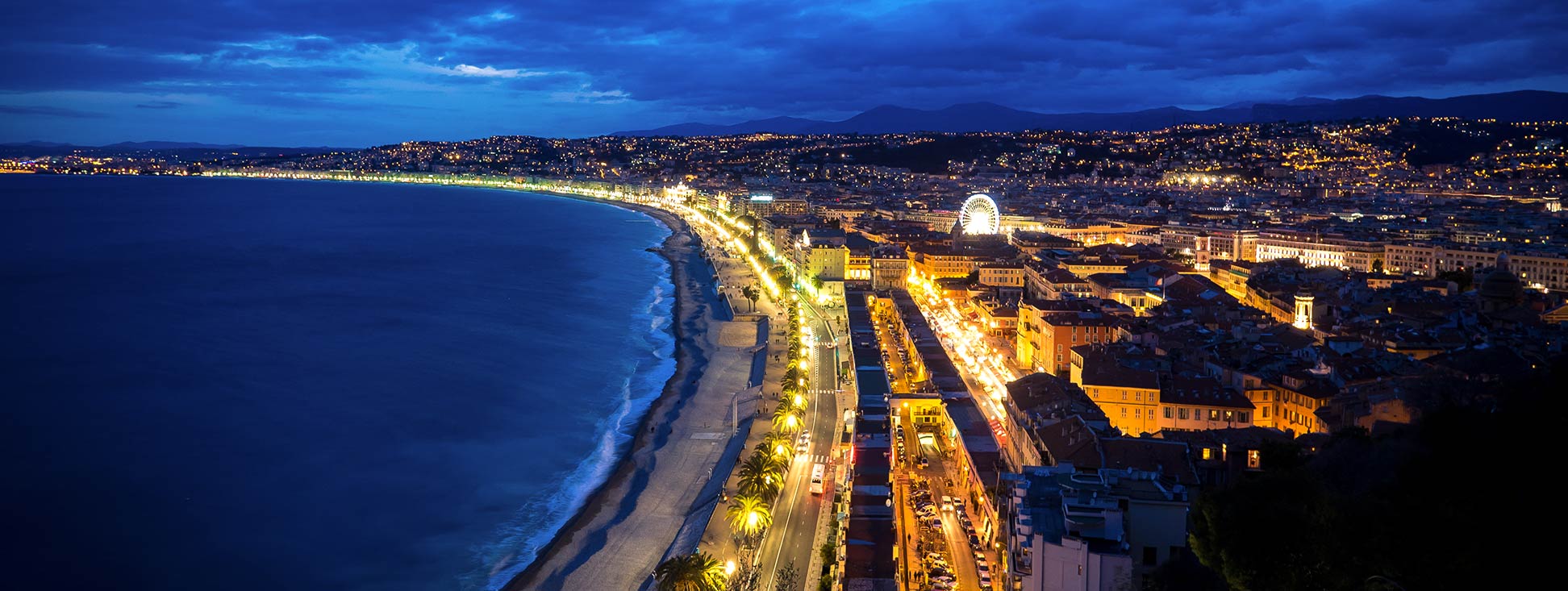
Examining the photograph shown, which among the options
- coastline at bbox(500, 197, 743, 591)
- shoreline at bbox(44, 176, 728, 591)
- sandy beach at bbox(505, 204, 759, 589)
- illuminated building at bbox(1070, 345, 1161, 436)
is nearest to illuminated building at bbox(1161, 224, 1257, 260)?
shoreline at bbox(44, 176, 728, 591)

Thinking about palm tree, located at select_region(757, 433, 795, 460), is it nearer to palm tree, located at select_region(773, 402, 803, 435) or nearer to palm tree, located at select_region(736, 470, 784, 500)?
palm tree, located at select_region(773, 402, 803, 435)

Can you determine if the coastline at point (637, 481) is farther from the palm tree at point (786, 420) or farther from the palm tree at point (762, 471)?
the palm tree at point (786, 420)

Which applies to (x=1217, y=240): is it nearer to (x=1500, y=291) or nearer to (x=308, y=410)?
(x=1500, y=291)

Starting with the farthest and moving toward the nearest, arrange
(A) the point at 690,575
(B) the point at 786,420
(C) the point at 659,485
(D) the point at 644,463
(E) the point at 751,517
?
(B) the point at 786,420 → (D) the point at 644,463 → (C) the point at 659,485 → (E) the point at 751,517 → (A) the point at 690,575

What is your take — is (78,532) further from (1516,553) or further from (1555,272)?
(1555,272)

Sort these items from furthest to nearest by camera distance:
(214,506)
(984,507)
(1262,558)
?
(214,506) < (984,507) < (1262,558)

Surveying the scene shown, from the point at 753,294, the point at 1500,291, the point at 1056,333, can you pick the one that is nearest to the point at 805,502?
the point at 1056,333

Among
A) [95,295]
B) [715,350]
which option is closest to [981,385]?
[715,350]
